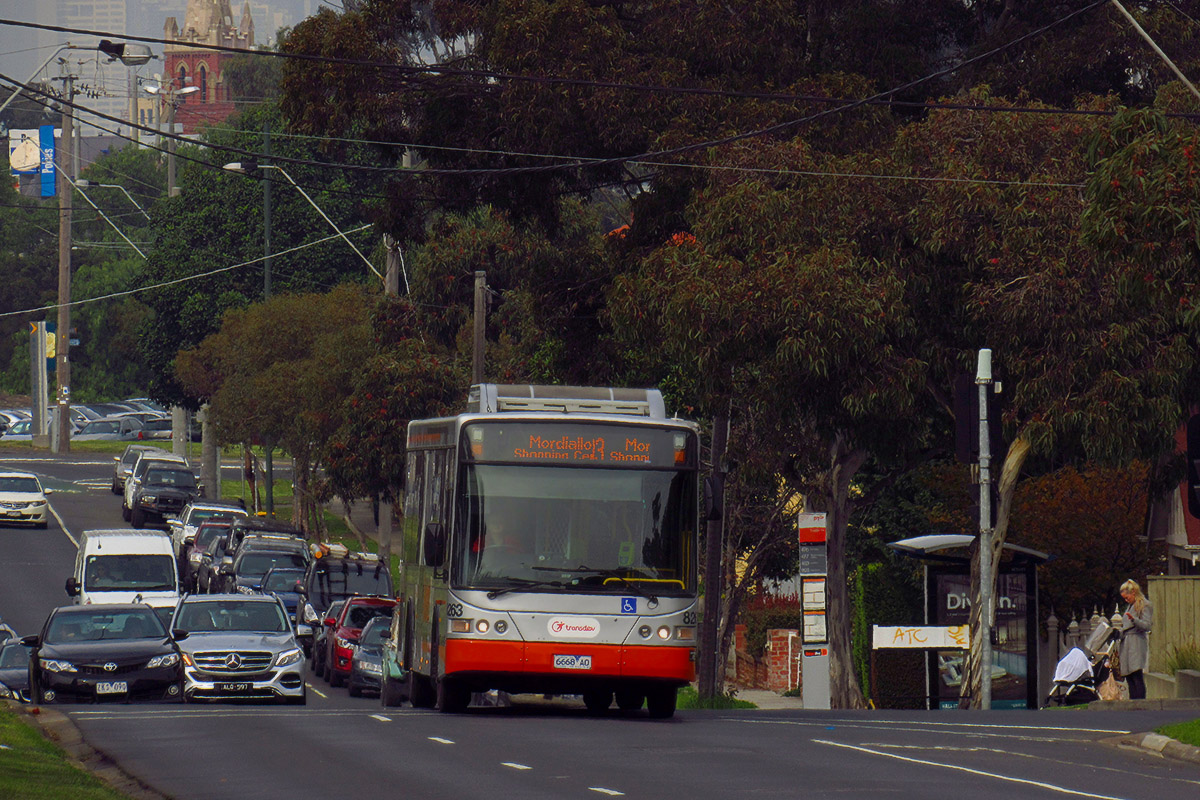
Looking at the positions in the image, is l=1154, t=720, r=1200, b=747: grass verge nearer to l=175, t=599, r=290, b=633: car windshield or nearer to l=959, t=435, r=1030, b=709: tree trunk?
l=959, t=435, r=1030, b=709: tree trunk

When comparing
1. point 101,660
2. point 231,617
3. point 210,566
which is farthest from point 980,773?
point 210,566

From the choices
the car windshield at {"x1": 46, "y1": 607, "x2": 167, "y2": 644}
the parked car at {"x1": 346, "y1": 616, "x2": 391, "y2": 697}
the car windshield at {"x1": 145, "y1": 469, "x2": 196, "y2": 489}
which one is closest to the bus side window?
the car windshield at {"x1": 46, "y1": 607, "x2": 167, "y2": 644}

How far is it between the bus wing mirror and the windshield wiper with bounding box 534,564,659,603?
90 centimetres

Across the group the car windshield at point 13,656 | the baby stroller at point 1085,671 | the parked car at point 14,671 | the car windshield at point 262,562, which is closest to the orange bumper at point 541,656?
the baby stroller at point 1085,671

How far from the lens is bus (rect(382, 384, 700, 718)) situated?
17.6 metres

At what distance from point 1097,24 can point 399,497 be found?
26.6 m

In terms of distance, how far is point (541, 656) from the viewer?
57.7 feet

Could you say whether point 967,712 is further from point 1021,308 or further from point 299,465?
point 299,465

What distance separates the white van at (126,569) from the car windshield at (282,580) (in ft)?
7.43

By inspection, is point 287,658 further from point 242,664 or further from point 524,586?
point 524,586

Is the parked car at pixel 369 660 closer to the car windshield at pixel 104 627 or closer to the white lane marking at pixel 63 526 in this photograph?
the car windshield at pixel 104 627

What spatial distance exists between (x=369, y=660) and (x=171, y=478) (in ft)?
91.8

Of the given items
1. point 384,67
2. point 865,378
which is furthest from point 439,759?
point 384,67

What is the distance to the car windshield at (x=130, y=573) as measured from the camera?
3638cm
